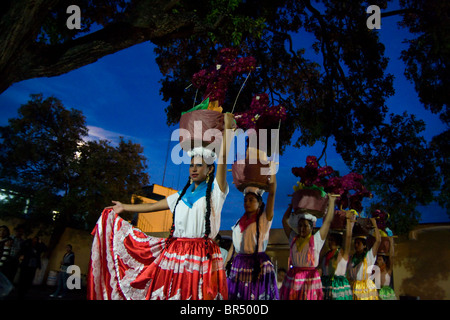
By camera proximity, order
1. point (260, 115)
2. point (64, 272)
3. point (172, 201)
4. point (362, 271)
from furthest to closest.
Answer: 1. point (64, 272)
2. point (362, 271)
3. point (260, 115)
4. point (172, 201)

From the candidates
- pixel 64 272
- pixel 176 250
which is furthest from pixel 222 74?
pixel 64 272

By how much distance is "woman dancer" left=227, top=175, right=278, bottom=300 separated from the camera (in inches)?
145

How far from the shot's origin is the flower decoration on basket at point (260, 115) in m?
3.56

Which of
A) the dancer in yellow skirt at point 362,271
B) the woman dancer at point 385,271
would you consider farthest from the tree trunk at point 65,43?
the woman dancer at point 385,271

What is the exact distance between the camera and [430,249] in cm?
1087

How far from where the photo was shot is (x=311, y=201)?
4297mm

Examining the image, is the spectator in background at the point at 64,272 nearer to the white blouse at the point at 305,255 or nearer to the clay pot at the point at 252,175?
the white blouse at the point at 305,255

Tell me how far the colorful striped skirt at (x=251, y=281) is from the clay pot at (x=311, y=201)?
0.87 m

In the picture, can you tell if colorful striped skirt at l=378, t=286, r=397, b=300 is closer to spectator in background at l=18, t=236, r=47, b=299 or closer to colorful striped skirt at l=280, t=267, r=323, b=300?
colorful striped skirt at l=280, t=267, r=323, b=300

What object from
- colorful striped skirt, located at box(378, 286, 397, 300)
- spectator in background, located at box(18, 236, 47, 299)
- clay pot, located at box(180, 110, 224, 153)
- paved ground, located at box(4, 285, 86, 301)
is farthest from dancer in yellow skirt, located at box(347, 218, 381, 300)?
paved ground, located at box(4, 285, 86, 301)

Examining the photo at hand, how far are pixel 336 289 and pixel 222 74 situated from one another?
11.4 ft

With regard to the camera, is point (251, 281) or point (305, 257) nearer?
point (251, 281)

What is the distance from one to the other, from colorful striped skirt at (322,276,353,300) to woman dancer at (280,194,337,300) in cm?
81

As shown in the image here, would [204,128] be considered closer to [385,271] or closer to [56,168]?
[385,271]
